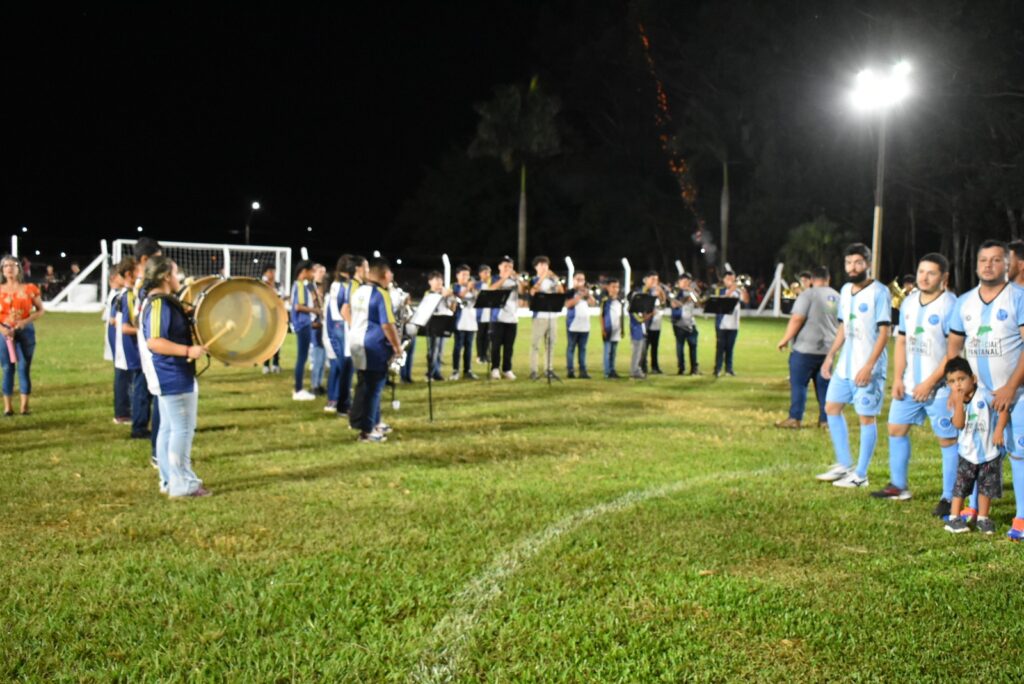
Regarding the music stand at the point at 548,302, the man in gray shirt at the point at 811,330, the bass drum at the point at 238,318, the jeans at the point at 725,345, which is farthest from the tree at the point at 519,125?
the bass drum at the point at 238,318

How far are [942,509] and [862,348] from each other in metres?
1.63

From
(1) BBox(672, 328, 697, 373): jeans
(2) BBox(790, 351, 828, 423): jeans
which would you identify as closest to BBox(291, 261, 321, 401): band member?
(2) BBox(790, 351, 828, 423): jeans

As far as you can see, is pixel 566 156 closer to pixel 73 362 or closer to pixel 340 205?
pixel 340 205

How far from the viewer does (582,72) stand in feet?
227

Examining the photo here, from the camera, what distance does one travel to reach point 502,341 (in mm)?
16984

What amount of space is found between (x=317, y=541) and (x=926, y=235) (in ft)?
171

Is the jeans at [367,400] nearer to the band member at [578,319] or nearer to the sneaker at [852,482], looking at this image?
the sneaker at [852,482]

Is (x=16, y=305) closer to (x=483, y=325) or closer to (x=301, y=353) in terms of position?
(x=301, y=353)

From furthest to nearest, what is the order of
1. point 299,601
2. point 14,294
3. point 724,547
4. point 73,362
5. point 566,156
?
point 566,156 < point 73,362 < point 14,294 < point 724,547 < point 299,601

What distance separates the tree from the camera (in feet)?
186

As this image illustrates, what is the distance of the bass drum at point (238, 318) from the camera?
730 centimetres

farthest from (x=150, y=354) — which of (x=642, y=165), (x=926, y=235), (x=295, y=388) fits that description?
(x=642, y=165)

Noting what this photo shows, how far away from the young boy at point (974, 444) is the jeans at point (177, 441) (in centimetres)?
586

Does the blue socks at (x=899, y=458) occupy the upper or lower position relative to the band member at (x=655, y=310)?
lower
